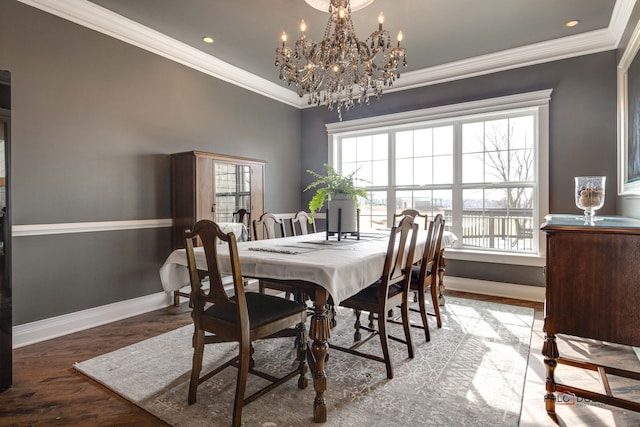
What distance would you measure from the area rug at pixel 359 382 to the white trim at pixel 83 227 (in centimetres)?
114

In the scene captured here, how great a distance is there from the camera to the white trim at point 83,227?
267cm

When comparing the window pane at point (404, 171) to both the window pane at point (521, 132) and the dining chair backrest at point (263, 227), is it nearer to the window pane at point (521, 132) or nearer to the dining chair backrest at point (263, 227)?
the window pane at point (521, 132)

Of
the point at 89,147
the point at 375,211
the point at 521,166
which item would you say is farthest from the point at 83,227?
the point at 521,166

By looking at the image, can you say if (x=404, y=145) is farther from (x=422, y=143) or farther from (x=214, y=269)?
(x=214, y=269)

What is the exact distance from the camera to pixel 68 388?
2043 mm

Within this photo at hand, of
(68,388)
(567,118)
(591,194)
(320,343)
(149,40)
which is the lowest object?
(68,388)

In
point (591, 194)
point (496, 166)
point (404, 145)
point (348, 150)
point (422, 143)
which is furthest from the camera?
point (348, 150)

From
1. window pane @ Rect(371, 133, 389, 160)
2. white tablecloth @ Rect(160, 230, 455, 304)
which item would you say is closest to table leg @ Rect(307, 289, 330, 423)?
white tablecloth @ Rect(160, 230, 455, 304)

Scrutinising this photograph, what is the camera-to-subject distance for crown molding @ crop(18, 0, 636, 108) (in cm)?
294

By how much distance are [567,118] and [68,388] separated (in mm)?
4880

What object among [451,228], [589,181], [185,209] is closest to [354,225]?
[589,181]

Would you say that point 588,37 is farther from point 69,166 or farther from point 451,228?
point 69,166

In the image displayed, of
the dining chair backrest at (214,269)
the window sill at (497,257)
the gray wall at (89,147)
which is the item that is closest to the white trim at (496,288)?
the window sill at (497,257)

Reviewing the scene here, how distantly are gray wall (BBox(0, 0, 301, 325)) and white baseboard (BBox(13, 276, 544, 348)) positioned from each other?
7 centimetres
